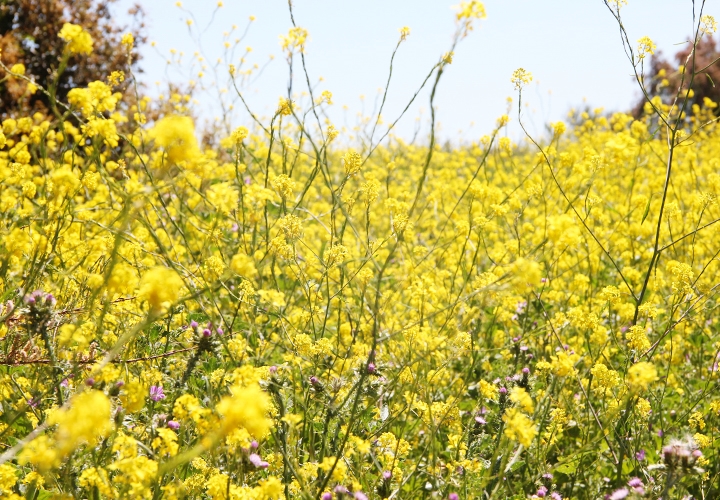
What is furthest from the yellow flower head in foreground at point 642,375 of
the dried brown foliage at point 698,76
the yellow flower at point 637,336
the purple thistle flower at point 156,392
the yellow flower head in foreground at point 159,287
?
the dried brown foliage at point 698,76

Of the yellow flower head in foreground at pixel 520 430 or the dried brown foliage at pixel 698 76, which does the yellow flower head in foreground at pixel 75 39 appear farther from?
the dried brown foliage at pixel 698 76

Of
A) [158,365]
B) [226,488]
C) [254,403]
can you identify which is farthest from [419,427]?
[254,403]

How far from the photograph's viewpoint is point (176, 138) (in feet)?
4.72

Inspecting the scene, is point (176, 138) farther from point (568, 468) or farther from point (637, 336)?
point (568, 468)

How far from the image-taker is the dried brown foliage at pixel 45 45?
7.00m

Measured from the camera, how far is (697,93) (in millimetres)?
18344

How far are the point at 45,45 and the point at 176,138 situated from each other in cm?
723

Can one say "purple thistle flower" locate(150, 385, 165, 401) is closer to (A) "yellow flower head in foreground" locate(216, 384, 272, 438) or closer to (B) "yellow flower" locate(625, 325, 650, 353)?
(A) "yellow flower head in foreground" locate(216, 384, 272, 438)

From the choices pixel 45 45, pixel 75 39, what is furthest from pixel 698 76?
pixel 75 39

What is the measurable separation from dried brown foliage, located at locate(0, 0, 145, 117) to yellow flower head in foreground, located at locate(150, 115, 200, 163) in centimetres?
612

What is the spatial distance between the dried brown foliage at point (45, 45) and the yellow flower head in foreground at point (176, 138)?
612 centimetres

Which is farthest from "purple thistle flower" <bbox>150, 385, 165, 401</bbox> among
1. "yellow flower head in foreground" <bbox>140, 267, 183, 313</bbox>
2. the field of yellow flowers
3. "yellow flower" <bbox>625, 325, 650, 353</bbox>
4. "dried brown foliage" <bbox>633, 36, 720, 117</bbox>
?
"dried brown foliage" <bbox>633, 36, 720, 117</bbox>

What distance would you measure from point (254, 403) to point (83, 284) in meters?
1.67

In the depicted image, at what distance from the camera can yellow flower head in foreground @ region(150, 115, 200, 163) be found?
1413 mm
